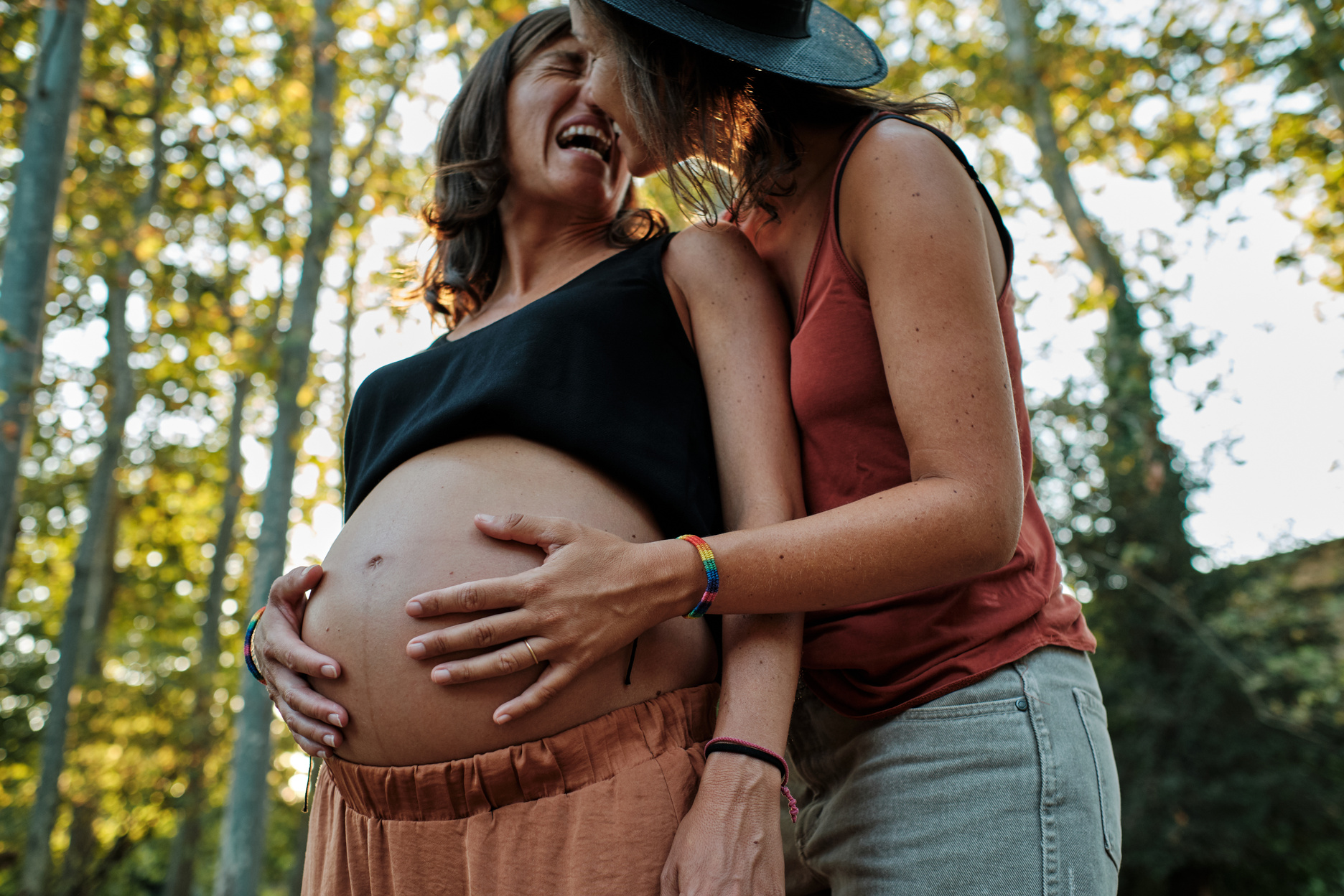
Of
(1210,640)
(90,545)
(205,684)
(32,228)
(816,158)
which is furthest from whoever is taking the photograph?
(205,684)

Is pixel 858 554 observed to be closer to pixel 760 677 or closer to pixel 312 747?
pixel 760 677

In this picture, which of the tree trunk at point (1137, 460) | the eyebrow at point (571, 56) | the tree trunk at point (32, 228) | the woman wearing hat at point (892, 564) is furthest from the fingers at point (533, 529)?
the tree trunk at point (1137, 460)

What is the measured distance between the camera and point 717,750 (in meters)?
1.13

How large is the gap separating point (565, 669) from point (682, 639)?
25cm

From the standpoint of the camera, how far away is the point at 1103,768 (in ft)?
3.89

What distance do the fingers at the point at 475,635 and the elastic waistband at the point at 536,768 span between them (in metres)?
0.16

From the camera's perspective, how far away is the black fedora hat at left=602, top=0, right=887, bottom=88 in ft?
4.33

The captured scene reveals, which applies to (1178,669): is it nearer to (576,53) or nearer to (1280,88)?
(1280,88)

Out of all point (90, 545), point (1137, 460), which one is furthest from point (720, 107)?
point (90, 545)

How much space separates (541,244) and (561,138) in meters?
0.24

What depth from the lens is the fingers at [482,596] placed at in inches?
44.1

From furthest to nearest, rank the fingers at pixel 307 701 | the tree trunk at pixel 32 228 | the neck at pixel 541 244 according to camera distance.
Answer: the tree trunk at pixel 32 228
the neck at pixel 541 244
the fingers at pixel 307 701

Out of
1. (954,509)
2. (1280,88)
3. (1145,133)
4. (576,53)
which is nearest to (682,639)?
(954,509)

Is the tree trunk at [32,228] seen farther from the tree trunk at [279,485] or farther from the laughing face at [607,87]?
the laughing face at [607,87]
